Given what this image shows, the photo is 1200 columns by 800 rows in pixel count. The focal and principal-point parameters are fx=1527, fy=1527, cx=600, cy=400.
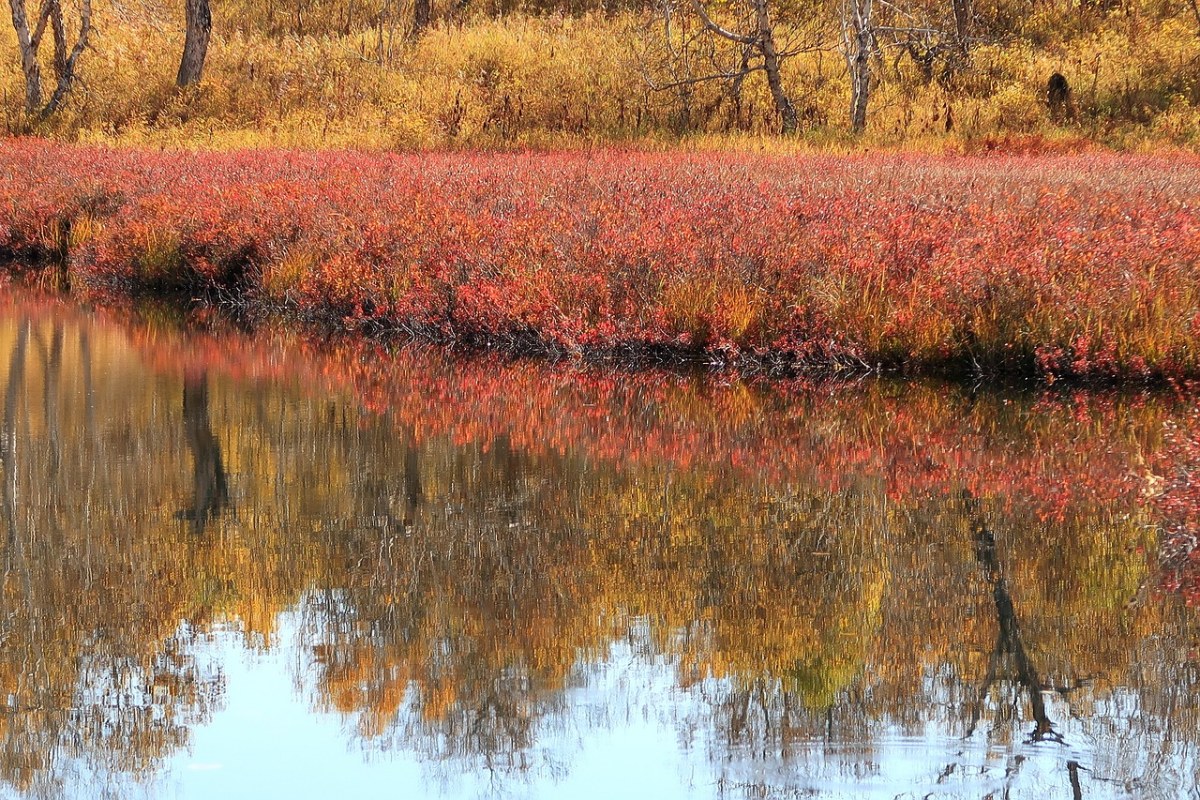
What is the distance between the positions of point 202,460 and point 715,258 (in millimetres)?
5189

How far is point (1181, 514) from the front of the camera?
6.92 metres

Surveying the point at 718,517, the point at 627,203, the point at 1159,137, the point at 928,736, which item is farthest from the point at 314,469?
the point at 1159,137

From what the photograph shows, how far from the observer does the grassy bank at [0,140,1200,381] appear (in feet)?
36.5

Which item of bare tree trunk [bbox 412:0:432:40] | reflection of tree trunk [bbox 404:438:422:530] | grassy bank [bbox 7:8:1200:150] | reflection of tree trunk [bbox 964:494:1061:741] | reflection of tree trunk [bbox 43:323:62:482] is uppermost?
bare tree trunk [bbox 412:0:432:40]

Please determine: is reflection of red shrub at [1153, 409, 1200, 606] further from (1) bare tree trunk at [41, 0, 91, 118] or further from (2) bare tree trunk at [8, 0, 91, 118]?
(2) bare tree trunk at [8, 0, 91, 118]

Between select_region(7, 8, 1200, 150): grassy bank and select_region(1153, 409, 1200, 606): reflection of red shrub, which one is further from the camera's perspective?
select_region(7, 8, 1200, 150): grassy bank

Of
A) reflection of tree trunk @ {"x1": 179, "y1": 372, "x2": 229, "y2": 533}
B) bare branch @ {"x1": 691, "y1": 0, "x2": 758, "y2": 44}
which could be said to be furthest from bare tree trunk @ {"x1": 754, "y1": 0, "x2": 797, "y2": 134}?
reflection of tree trunk @ {"x1": 179, "y1": 372, "x2": 229, "y2": 533}

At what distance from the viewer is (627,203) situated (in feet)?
48.0

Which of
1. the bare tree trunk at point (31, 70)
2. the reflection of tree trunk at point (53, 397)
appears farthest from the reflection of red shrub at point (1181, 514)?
the bare tree trunk at point (31, 70)

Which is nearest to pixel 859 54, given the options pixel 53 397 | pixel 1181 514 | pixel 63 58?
pixel 53 397

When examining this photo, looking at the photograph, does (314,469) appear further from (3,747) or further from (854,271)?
(854,271)

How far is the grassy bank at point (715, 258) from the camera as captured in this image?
11117 millimetres

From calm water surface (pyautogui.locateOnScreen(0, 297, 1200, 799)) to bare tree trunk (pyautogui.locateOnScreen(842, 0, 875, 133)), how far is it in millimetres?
16581

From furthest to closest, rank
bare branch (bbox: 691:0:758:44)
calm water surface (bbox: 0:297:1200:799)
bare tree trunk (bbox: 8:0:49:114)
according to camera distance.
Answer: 1. bare tree trunk (bbox: 8:0:49:114)
2. bare branch (bbox: 691:0:758:44)
3. calm water surface (bbox: 0:297:1200:799)
